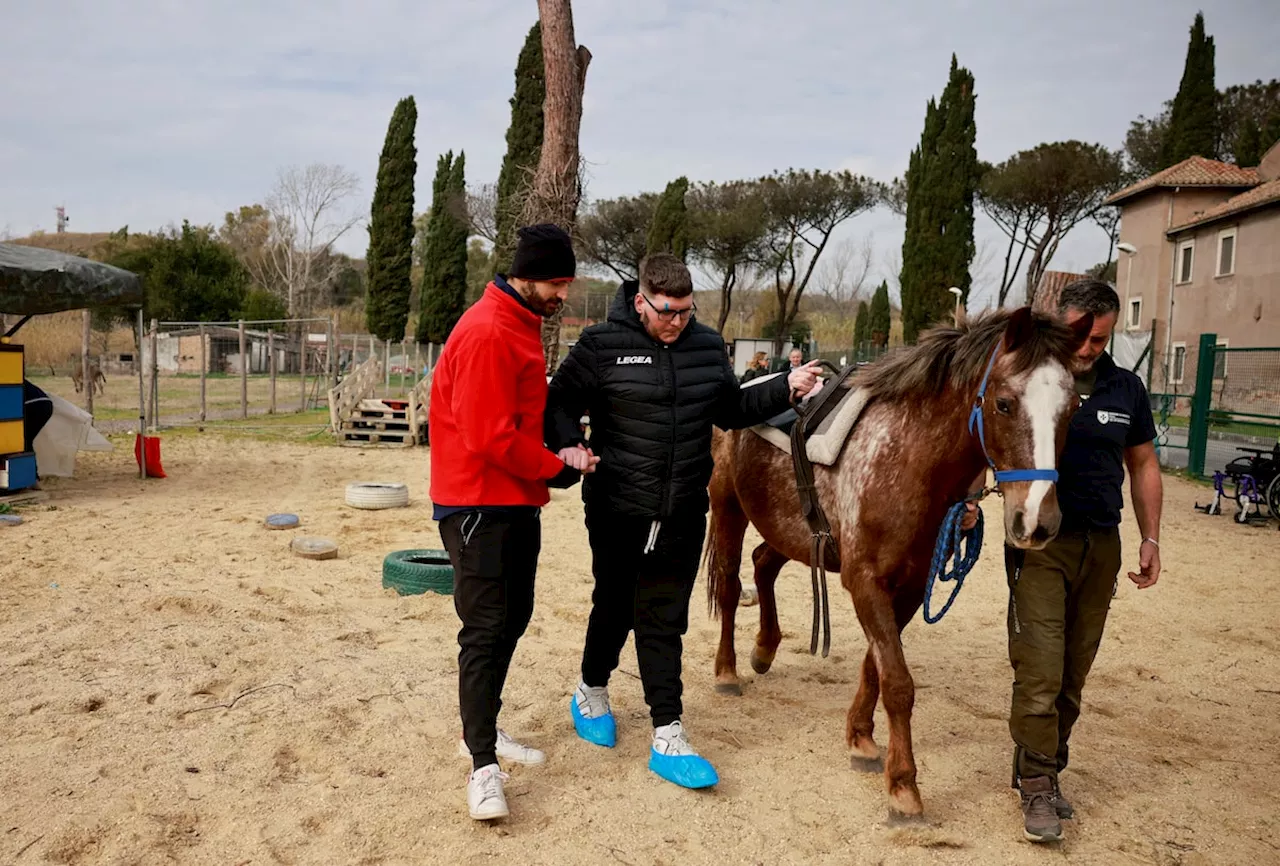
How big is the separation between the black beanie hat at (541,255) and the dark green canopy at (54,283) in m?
7.77

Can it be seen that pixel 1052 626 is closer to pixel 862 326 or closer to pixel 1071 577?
pixel 1071 577

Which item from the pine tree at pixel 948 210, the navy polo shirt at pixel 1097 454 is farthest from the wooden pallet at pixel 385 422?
the pine tree at pixel 948 210

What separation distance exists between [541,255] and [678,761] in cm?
188

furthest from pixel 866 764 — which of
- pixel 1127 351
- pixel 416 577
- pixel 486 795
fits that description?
pixel 1127 351

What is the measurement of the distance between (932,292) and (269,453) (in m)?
28.6

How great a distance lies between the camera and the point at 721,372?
3414mm

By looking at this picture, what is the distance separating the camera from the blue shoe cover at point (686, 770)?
3164mm

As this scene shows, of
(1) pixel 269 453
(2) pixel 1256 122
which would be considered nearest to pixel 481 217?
(1) pixel 269 453

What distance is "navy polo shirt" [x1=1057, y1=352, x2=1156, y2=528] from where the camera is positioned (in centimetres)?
302

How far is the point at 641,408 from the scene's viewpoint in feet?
10.7

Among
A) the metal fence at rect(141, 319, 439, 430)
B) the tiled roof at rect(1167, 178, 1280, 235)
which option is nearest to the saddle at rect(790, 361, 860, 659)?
the metal fence at rect(141, 319, 439, 430)

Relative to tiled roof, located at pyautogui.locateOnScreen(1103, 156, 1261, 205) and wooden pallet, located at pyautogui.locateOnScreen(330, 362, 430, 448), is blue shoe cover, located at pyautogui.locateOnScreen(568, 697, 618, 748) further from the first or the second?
tiled roof, located at pyautogui.locateOnScreen(1103, 156, 1261, 205)

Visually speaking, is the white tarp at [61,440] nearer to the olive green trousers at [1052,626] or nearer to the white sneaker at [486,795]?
the white sneaker at [486,795]

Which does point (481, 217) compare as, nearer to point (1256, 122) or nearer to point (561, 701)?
point (1256, 122)
